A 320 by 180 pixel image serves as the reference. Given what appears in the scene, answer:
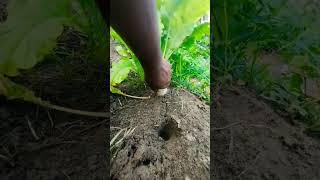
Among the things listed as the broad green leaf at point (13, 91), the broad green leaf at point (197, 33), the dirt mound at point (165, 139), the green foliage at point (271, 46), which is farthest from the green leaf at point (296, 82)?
the broad green leaf at point (13, 91)

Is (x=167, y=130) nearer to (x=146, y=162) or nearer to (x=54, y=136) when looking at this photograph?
(x=146, y=162)

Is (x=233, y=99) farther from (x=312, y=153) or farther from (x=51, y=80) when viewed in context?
(x=51, y=80)

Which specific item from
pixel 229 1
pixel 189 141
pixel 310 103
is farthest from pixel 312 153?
pixel 229 1

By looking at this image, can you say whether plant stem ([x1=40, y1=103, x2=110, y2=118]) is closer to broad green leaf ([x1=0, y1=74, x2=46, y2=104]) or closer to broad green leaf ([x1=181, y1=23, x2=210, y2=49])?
broad green leaf ([x1=0, y1=74, x2=46, y2=104])

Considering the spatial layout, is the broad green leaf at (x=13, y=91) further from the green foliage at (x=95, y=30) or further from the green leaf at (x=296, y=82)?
the green leaf at (x=296, y=82)

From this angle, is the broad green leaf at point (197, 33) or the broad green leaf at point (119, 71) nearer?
the broad green leaf at point (119, 71)

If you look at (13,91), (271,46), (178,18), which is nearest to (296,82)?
(271,46)
